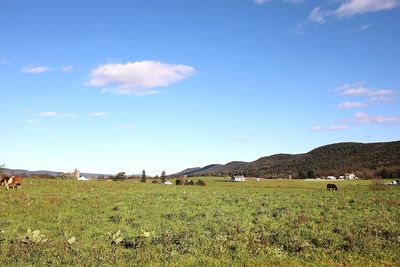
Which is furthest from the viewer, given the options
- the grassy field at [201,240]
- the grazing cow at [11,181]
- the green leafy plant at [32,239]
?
the grazing cow at [11,181]

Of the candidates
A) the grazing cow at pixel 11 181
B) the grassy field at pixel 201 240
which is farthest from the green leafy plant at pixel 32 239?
the grazing cow at pixel 11 181

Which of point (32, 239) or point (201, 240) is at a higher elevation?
point (32, 239)

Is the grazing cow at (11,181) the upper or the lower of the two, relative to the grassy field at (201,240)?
upper

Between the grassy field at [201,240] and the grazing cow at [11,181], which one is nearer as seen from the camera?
the grassy field at [201,240]

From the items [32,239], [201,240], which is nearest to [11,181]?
[32,239]

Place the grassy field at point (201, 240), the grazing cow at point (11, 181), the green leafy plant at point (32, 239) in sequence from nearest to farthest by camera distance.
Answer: the grassy field at point (201, 240), the green leafy plant at point (32, 239), the grazing cow at point (11, 181)

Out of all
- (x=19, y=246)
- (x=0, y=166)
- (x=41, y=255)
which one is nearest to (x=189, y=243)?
(x=41, y=255)

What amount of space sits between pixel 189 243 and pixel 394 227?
968 cm

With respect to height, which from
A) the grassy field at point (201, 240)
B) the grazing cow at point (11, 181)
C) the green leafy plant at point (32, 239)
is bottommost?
the grassy field at point (201, 240)

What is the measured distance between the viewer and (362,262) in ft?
41.1

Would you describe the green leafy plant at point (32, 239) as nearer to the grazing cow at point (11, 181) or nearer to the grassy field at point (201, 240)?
the grassy field at point (201, 240)

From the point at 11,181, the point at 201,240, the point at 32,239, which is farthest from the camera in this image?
the point at 11,181

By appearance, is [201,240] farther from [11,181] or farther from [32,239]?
[11,181]

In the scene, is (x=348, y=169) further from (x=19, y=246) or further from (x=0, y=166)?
(x=19, y=246)
